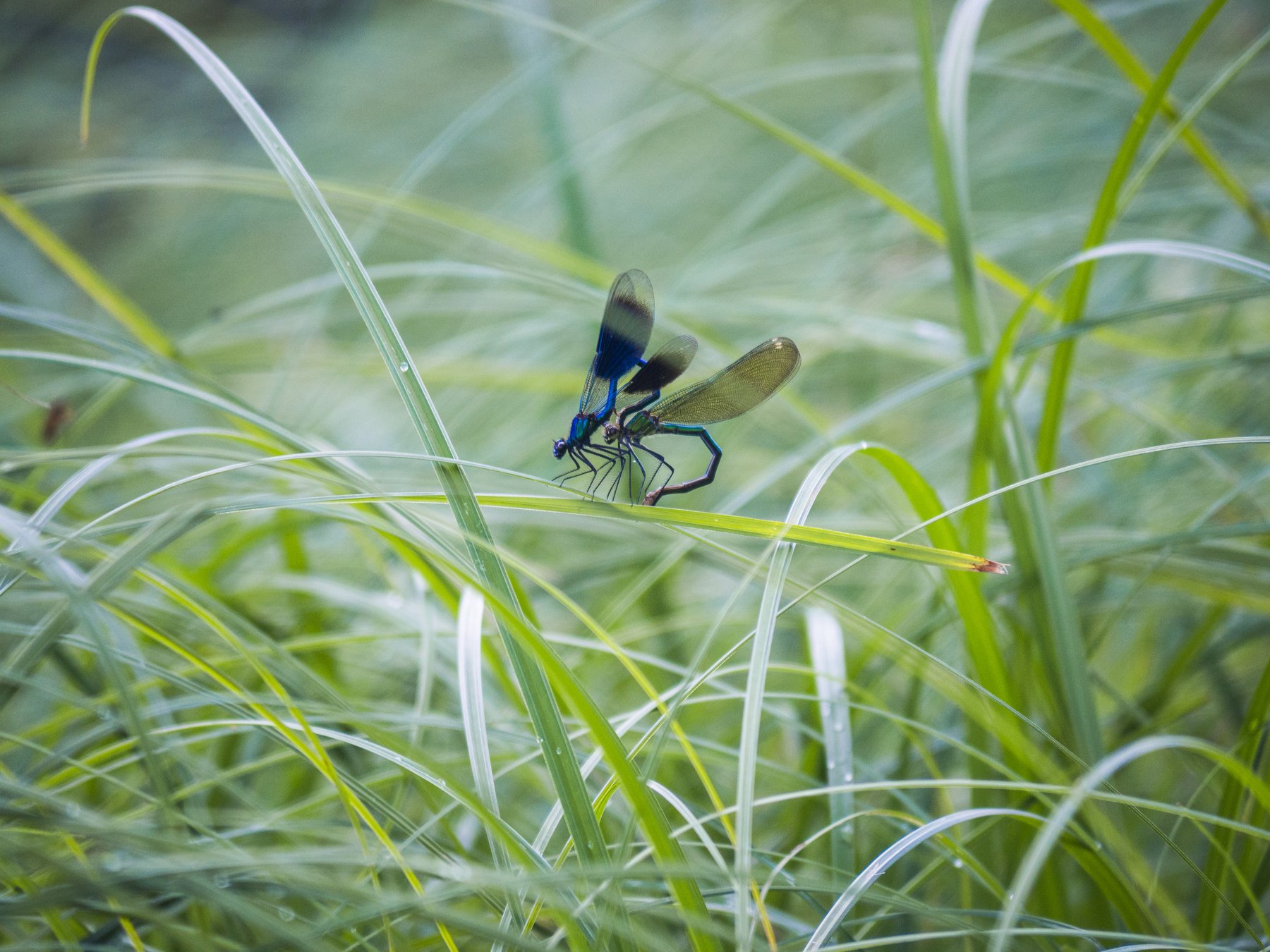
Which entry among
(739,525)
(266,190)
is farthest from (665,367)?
(266,190)

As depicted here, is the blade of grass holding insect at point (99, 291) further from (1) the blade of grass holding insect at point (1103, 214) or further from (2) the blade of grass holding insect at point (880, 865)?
(1) the blade of grass holding insect at point (1103, 214)

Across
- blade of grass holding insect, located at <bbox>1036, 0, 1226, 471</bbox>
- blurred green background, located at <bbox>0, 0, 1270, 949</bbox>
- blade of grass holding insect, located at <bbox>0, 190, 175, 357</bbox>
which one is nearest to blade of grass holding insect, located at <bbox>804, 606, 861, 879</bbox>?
blurred green background, located at <bbox>0, 0, 1270, 949</bbox>

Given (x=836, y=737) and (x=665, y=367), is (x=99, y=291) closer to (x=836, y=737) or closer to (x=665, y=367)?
(x=665, y=367)

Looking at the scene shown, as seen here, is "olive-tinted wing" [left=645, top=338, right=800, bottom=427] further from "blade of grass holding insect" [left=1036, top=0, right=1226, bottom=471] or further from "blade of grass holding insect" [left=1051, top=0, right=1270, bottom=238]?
"blade of grass holding insect" [left=1051, top=0, right=1270, bottom=238]

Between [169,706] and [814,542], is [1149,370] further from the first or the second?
[169,706]

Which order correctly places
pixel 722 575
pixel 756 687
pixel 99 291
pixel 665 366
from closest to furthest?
pixel 756 687 < pixel 665 366 < pixel 99 291 < pixel 722 575

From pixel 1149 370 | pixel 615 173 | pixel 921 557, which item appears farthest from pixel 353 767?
pixel 615 173

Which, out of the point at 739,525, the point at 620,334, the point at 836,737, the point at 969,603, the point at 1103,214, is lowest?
the point at 836,737
